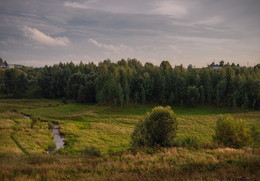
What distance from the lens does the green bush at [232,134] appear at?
27.8 m

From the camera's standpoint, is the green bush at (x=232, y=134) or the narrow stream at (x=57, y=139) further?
the narrow stream at (x=57, y=139)

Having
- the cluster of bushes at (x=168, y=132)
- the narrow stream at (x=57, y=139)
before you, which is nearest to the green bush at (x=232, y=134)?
the cluster of bushes at (x=168, y=132)

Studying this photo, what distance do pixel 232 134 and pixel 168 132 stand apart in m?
9.24

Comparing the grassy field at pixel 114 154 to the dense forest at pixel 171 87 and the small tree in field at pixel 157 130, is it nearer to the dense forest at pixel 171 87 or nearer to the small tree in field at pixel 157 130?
the small tree in field at pixel 157 130

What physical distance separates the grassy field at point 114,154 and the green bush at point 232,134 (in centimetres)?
407

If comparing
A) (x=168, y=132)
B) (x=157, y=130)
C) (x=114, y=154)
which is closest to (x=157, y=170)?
(x=114, y=154)

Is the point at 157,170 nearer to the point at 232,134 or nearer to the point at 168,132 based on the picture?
the point at 168,132

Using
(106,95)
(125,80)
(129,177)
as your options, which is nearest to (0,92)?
(106,95)

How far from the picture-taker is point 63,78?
→ 417 feet

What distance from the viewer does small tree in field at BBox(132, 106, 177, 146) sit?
27.2 m

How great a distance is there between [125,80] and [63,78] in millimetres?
53611

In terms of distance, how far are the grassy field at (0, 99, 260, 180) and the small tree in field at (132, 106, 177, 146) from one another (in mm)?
1567

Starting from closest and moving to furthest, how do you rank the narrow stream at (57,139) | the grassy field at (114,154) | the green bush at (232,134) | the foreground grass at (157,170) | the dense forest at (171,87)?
the foreground grass at (157,170)
the grassy field at (114,154)
the green bush at (232,134)
the narrow stream at (57,139)
the dense forest at (171,87)

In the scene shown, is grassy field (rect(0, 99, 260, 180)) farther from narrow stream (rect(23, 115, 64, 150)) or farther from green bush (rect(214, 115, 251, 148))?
green bush (rect(214, 115, 251, 148))
